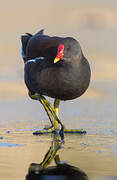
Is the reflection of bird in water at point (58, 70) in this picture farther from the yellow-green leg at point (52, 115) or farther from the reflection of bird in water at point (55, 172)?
the reflection of bird in water at point (55, 172)

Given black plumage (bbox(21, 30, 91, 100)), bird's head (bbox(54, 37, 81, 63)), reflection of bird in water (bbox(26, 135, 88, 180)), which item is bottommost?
reflection of bird in water (bbox(26, 135, 88, 180))

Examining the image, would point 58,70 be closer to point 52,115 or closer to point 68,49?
point 68,49

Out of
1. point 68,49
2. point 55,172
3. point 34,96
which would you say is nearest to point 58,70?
point 68,49

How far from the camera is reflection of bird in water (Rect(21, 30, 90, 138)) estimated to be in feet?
22.4

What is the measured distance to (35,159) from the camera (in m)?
4.68

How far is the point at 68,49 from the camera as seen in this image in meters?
6.84

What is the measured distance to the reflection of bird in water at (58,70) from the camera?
22.4 feet

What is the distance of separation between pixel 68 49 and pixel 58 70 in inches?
15.5

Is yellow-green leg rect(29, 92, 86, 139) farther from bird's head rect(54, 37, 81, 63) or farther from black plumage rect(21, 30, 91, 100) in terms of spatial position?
bird's head rect(54, 37, 81, 63)

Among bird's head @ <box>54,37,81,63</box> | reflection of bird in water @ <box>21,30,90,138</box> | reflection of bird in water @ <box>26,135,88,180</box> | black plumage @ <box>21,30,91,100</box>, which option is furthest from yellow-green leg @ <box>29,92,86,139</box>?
reflection of bird in water @ <box>26,135,88,180</box>

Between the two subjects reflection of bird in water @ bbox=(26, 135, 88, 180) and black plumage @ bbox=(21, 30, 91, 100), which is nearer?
reflection of bird in water @ bbox=(26, 135, 88, 180)

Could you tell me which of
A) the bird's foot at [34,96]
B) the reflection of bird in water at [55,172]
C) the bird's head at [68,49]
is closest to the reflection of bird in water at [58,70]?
the bird's head at [68,49]

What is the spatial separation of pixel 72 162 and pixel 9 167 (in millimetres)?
722

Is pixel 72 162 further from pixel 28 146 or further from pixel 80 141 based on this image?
pixel 80 141
